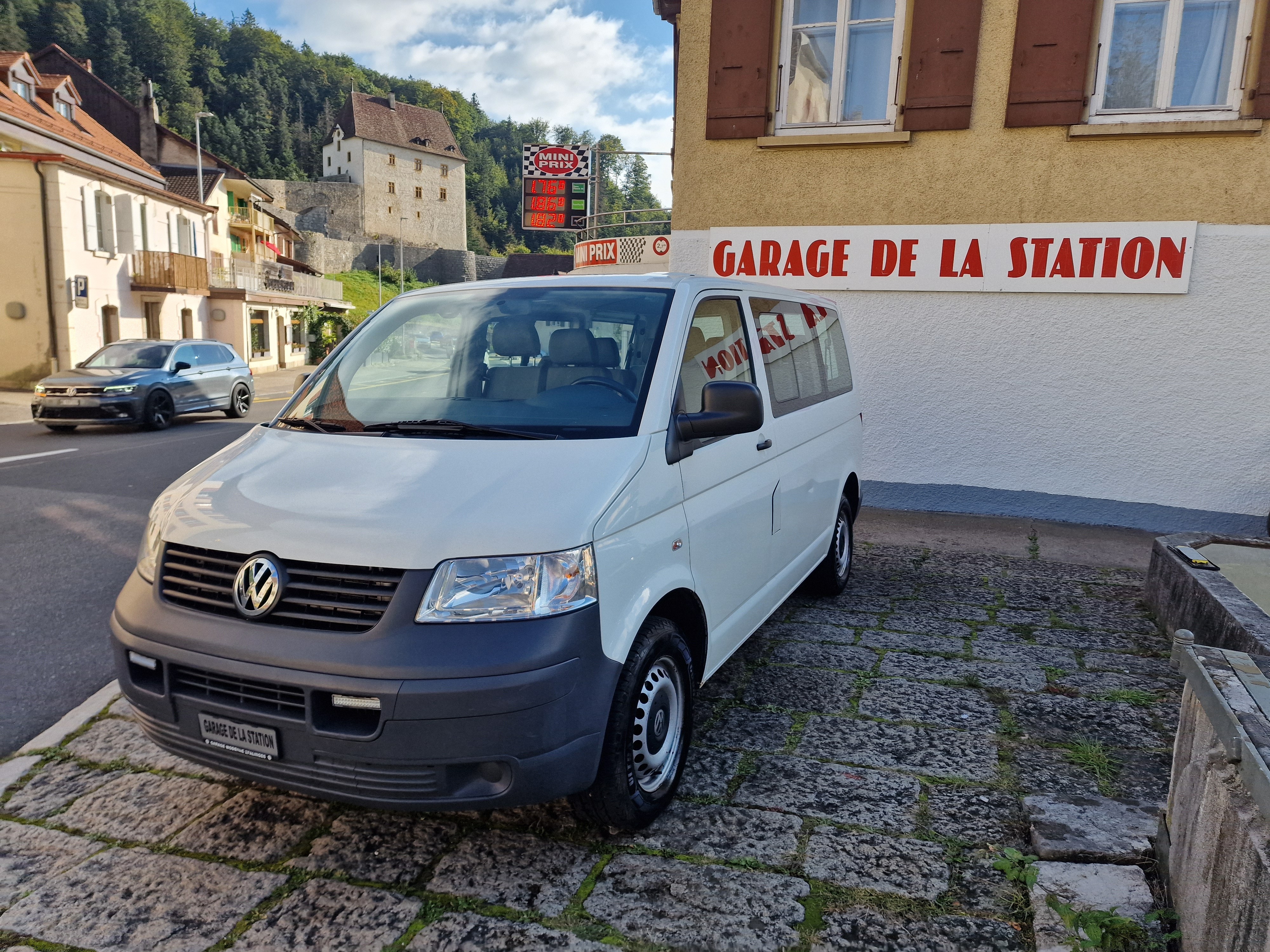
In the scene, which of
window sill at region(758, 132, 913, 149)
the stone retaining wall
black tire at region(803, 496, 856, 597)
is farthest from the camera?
window sill at region(758, 132, 913, 149)

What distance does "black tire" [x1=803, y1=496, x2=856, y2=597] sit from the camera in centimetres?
566

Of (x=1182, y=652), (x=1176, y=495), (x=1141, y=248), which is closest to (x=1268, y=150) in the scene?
(x=1141, y=248)

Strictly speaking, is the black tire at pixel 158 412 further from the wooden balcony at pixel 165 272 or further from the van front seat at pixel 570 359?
the wooden balcony at pixel 165 272

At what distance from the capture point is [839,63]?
8.70m

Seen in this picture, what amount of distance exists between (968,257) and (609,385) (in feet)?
20.3

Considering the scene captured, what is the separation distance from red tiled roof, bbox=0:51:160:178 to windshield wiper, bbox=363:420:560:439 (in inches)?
1166

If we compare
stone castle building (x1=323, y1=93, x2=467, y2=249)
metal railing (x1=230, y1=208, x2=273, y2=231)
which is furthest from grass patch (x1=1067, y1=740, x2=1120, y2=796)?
stone castle building (x1=323, y1=93, x2=467, y2=249)

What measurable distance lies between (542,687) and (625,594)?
426 mm

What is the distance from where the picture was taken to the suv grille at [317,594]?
257 cm

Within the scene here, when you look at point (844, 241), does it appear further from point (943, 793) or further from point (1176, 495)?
point (943, 793)

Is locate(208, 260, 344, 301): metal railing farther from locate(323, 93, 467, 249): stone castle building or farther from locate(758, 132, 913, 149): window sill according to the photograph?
locate(323, 93, 467, 249): stone castle building

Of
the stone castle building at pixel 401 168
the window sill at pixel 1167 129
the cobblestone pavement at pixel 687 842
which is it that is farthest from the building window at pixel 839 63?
the stone castle building at pixel 401 168

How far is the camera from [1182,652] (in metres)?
2.77

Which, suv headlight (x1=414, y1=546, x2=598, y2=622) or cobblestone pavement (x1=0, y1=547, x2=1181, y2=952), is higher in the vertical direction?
suv headlight (x1=414, y1=546, x2=598, y2=622)
